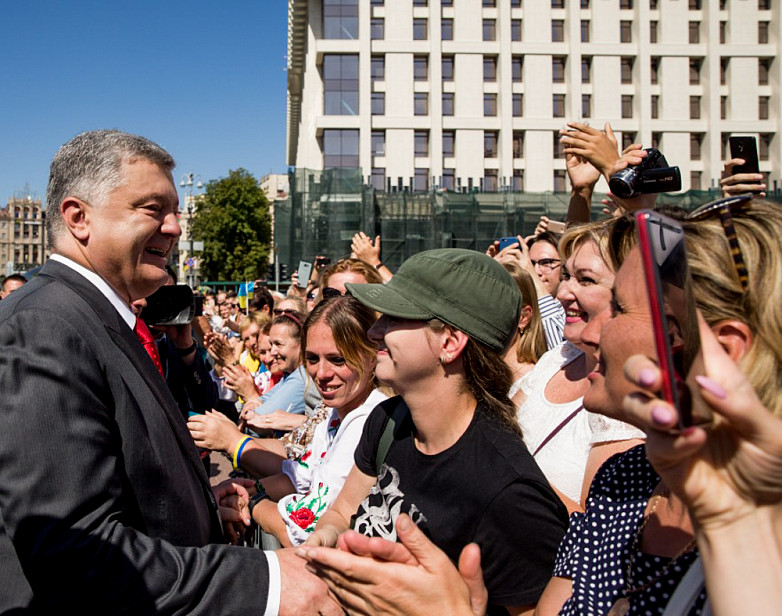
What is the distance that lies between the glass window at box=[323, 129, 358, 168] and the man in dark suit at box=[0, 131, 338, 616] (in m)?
40.6

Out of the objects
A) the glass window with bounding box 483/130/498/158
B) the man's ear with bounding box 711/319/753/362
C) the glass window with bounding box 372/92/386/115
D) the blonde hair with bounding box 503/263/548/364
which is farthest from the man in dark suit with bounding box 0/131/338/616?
the glass window with bounding box 483/130/498/158

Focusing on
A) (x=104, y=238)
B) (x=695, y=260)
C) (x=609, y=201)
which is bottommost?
(x=695, y=260)

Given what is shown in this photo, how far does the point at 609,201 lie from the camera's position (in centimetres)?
420

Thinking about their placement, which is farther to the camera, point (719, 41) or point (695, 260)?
point (719, 41)

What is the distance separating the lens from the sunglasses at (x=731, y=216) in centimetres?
129

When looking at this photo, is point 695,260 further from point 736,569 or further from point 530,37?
point 530,37

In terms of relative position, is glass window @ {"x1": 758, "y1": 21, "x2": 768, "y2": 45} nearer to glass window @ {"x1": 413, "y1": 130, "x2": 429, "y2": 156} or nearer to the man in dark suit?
glass window @ {"x1": 413, "y1": 130, "x2": 429, "y2": 156}

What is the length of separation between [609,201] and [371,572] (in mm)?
3130

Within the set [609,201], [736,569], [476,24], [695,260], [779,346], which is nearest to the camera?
[736,569]

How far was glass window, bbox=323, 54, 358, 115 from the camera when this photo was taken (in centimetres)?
4247

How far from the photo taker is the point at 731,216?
1376mm

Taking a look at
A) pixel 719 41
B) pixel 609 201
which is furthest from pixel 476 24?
pixel 609 201

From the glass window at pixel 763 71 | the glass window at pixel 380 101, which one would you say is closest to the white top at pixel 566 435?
the glass window at pixel 380 101

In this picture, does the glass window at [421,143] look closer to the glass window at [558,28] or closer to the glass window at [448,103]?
the glass window at [448,103]
